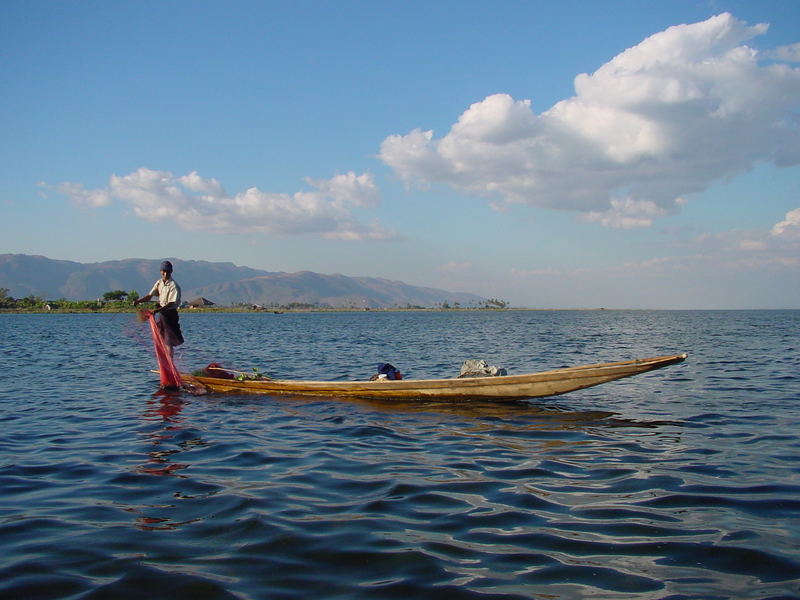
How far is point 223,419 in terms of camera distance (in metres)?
12.3

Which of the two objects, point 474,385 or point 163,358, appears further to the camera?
point 163,358

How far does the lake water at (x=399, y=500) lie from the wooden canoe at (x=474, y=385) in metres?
0.38

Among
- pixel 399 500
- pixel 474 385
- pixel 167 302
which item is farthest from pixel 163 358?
pixel 399 500

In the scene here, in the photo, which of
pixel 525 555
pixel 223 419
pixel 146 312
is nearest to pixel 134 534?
pixel 525 555

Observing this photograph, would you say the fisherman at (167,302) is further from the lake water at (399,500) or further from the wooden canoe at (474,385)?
the lake water at (399,500)

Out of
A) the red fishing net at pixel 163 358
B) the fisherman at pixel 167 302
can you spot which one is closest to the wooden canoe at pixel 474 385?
the red fishing net at pixel 163 358

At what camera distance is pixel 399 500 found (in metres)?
6.94

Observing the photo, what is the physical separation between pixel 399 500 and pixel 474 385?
6.53m

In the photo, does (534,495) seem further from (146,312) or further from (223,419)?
(146,312)

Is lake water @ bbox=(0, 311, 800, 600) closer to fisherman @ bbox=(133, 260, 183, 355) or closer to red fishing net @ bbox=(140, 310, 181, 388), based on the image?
red fishing net @ bbox=(140, 310, 181, 388)

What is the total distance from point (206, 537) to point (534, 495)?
390cm

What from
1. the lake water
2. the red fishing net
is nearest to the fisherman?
the red fishing net

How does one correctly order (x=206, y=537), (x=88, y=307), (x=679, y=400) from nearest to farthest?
A: (x=206, y=537), (x=679, y=400), (x=88, y=307)

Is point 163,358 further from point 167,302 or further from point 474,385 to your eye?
point 474,385
